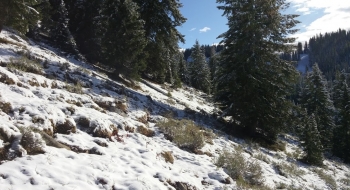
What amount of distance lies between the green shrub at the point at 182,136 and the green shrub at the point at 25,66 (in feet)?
17.5

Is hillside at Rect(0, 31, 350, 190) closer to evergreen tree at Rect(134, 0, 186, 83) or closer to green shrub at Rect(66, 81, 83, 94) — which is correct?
green shrub at Rect(66, 81, 83, 94)

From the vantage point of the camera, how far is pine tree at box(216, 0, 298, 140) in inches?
677

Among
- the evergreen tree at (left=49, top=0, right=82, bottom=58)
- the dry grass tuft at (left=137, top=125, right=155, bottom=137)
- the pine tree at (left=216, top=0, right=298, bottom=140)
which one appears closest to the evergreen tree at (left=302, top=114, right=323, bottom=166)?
the pine tree at (left=216, top=0, right=298, bottom=140)

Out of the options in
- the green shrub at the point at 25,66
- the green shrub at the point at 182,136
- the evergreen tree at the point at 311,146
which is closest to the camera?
the green shrub at the point at 182,136

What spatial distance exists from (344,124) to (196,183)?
110 ft

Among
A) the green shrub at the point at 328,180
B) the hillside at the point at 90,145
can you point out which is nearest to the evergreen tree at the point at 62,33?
the hillside at the point at 90,145

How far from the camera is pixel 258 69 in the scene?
1717cm

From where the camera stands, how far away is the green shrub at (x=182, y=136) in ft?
33.5

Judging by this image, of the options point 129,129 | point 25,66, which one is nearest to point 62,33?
point 25,66

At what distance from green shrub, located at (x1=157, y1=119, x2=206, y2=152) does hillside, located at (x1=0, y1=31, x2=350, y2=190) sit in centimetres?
4

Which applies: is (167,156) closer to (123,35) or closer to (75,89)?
(75,89)

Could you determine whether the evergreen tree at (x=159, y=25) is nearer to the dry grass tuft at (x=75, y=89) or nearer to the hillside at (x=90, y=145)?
the hillside at (x=90, y=145)

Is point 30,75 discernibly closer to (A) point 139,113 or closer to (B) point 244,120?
(A) point 139,113

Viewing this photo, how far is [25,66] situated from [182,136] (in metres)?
6.64
